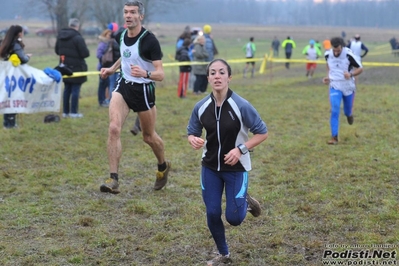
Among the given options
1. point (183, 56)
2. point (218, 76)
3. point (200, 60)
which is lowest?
point (200, 60)

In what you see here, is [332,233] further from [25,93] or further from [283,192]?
[25,93]

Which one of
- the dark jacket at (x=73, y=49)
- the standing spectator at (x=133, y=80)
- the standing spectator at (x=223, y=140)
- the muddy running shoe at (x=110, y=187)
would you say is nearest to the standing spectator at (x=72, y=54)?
the dark jacket at (x=73, y=49)

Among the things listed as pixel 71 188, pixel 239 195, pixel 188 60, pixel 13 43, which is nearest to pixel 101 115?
pixel 13 43

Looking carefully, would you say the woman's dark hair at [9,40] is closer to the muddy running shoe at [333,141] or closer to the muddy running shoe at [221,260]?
the muddy running shoe at [333,141]

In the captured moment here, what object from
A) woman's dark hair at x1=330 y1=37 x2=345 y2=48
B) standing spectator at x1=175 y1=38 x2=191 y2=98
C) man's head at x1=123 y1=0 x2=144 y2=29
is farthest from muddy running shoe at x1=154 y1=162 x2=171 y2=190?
standing spectator at x1=175 y1=38 x2=191 y2=98

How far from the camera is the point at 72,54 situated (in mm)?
13500

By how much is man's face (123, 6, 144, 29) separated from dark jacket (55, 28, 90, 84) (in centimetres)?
642

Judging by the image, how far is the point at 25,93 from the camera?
484 inches

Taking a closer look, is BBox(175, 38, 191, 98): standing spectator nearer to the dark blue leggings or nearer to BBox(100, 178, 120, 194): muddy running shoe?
BBox(100, 178, 120, 194): muddy running shoe

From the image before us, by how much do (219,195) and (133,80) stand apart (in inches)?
99.3

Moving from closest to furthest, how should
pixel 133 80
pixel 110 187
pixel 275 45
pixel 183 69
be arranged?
pixel 110 187 < pixel 133 80 < pixel 183 69 < pixel 275 45

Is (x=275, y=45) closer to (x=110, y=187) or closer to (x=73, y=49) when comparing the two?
(x=73, y=49)

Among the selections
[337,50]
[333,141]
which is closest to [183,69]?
[333,141]

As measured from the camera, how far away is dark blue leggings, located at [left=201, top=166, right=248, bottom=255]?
523cm
